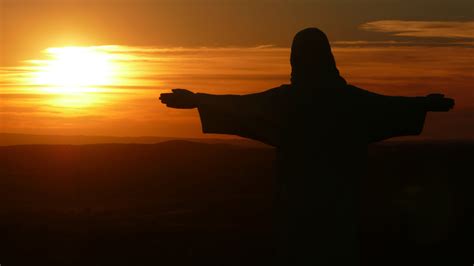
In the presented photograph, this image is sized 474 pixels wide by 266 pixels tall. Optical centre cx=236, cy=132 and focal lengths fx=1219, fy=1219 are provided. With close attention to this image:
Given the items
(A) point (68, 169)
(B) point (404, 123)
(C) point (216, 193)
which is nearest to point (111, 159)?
(A) point (68, 169)

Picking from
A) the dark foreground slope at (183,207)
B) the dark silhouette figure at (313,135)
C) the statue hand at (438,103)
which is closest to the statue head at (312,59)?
the dark silhouette figure at (313,135)

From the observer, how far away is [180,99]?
294 inches

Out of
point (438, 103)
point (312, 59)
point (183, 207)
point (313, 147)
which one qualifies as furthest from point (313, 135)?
point (183, 207)

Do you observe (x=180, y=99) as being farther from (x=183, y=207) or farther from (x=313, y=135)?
(x=183, y=207)

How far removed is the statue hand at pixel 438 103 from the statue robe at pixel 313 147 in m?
0.22

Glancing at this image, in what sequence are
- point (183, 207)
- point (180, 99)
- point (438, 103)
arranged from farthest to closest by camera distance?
1. point (183, 207)
2. point (438, 103)
3. point (180, 99)

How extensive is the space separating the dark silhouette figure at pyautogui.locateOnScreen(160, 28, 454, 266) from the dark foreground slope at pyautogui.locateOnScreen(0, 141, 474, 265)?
12.3 metres

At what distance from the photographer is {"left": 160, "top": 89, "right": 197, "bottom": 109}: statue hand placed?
24.2 feet

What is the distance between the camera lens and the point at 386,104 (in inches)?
306

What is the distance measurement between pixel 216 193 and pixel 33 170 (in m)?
11.6

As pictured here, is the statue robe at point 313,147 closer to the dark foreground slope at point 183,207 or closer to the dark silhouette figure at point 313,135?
the dark silhouette figure at point 313,135

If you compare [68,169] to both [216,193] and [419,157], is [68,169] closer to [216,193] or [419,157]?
[216,193]

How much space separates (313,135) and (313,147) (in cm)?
8

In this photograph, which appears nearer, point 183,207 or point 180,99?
point 180,99
